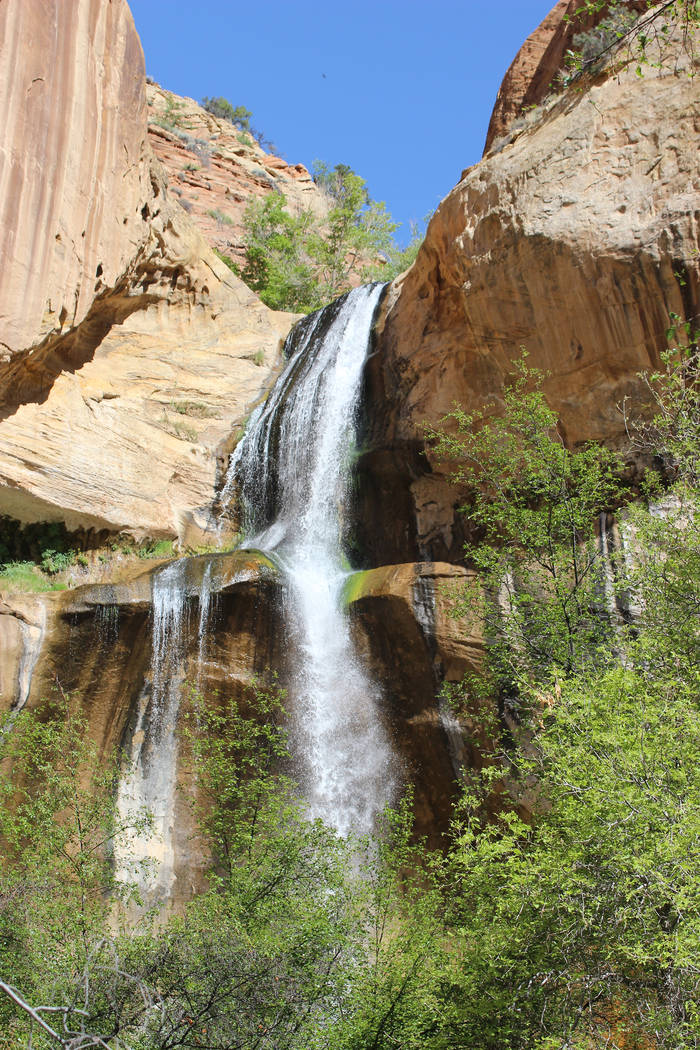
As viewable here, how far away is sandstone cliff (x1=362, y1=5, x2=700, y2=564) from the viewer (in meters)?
12.9

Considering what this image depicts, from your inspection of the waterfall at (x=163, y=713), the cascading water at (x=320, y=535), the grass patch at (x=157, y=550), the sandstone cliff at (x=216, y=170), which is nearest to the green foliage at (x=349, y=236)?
A: the sandstone cliff at (x=216, y=170)

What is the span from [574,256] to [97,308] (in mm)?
11010

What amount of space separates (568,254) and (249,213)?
26272 mm

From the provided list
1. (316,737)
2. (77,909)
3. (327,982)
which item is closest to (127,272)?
(316,737)

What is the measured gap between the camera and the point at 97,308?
1905 centimetres

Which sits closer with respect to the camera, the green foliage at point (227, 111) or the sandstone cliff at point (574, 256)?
the sandstone cliff at point (574, 256)

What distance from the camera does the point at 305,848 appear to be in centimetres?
820

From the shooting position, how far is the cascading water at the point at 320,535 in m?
12.6

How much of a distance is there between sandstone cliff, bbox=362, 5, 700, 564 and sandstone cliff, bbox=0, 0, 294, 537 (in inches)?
223

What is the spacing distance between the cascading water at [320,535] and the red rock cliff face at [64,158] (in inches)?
195

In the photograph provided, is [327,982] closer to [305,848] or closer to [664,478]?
[305,848]

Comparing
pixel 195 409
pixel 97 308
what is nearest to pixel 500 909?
pixel 195 409

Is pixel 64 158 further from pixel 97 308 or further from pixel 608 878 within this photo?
pixel 608 878

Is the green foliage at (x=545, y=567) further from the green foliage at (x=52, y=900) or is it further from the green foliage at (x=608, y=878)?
the green foliage at (x=52, y=900)
